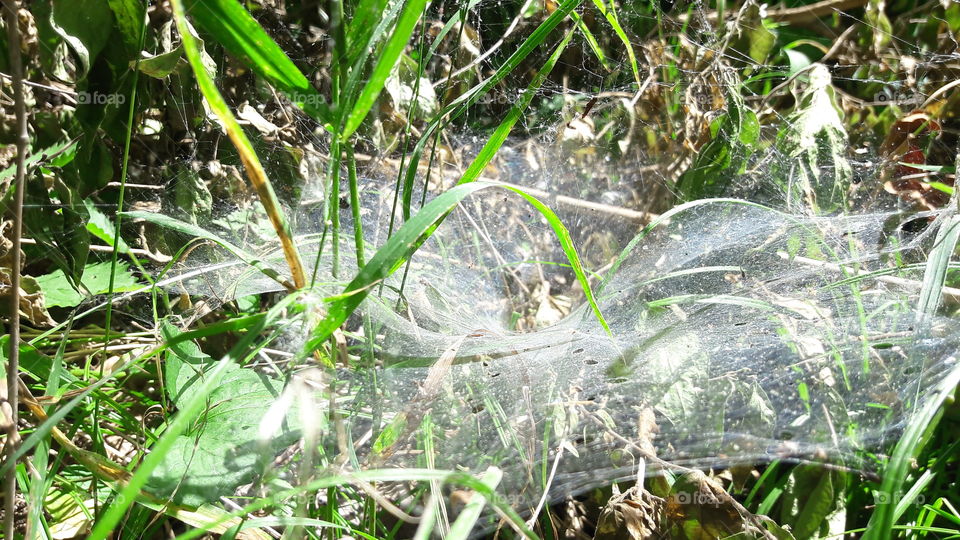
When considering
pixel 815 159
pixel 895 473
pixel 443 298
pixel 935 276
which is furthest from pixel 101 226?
pixel 815 159

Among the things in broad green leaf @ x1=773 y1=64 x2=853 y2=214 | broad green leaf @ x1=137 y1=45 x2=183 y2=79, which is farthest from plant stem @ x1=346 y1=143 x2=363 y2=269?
broad green leaf @ x1=773 y1=64 x2=853 y2=214

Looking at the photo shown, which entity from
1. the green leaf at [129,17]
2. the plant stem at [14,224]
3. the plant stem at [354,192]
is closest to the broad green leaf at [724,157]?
the plant stem at [354,192]

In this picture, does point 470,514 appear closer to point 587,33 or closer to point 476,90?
point 476,90

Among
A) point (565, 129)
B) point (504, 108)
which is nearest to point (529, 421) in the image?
point (565, 129)

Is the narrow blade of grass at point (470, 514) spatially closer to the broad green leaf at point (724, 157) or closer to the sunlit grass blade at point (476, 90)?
the sunlit grass blade at point (476, 90)

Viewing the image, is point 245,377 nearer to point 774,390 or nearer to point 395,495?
point 395,495
